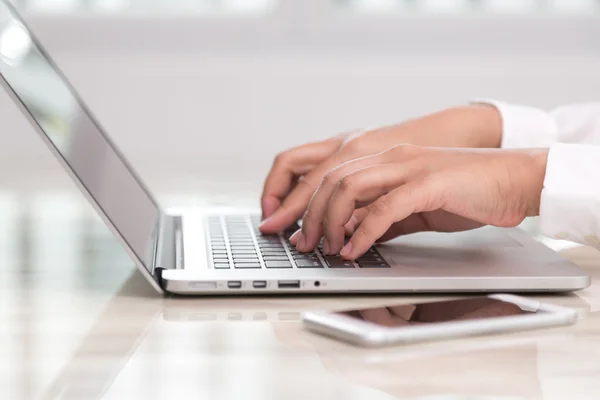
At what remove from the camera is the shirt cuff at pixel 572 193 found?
0.85 meters

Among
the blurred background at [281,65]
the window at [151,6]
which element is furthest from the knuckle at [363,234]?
the window at [151,6]

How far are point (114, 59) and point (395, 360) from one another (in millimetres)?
2568

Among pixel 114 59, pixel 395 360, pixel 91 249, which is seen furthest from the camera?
pixel 114 59

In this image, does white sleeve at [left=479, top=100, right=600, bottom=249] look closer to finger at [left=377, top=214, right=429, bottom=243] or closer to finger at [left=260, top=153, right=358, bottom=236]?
finger at [left=377, top=214, right=429, bottom=243]

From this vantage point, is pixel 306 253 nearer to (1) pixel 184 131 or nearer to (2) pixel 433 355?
(2) pixel 433 355

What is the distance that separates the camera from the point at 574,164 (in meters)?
0.86

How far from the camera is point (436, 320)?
2.10ft

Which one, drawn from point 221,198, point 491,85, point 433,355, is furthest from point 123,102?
point 433,355

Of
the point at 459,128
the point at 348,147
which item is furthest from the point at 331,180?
the point at 459,128

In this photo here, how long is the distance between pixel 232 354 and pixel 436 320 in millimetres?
148

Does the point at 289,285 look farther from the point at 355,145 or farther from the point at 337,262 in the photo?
the point at 355,145

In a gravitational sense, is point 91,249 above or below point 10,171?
above

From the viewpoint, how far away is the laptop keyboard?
2.62 feet

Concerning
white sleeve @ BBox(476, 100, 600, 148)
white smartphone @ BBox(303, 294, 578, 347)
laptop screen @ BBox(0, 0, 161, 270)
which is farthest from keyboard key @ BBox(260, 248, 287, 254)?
white sleeve @ BBox(476, 100, 600, 148)
